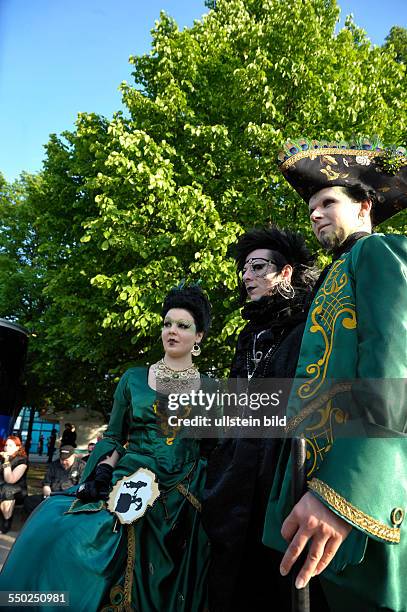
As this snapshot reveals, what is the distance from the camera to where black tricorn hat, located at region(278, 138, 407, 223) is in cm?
200

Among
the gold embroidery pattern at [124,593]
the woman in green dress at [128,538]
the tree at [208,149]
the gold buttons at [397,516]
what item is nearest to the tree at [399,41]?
the tree at [208,149]

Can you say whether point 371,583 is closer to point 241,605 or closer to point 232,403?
point 241,605

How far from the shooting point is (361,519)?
1.18 metres

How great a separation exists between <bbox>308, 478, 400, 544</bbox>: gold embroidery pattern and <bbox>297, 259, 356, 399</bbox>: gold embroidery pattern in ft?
1.28

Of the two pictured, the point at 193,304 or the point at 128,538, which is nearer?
A: the point at 128,538

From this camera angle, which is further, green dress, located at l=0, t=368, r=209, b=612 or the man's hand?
green dress, located at l=0, t=368, r=209, b=612

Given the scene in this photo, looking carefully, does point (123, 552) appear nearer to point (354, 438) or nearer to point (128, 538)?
point (128, 538)

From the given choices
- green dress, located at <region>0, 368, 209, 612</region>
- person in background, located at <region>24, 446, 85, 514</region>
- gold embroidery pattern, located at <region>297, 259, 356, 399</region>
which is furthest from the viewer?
person in background, located at <region>24, 446, 85, 514</region>

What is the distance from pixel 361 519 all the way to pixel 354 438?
0.19m

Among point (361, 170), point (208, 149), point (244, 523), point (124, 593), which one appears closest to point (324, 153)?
point (361, 170)

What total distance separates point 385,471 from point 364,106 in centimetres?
863

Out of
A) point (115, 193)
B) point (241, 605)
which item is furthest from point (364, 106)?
point (241, 605)

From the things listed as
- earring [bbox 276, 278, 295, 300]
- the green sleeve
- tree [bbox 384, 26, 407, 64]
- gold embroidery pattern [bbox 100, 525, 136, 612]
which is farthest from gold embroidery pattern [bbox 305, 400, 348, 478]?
tree [bbox 384, 26, 407, 64]

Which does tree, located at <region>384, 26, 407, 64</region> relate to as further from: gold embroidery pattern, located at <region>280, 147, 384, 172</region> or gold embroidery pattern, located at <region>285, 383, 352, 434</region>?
gold embroidery pattern, located at <region>285, 383, 352, 434</region>
